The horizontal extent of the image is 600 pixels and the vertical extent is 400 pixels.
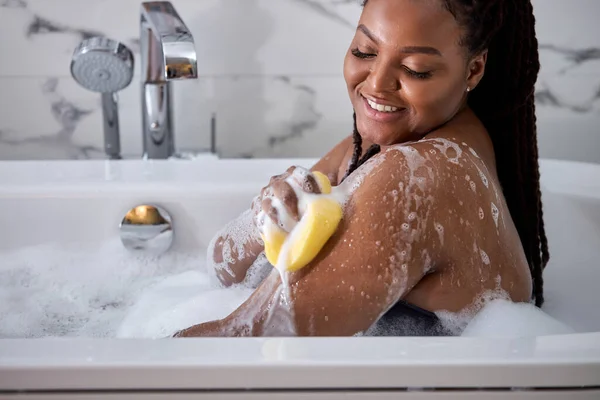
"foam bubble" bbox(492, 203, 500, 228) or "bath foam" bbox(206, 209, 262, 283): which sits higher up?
"foam bubble" bbox(492, 203, 500, 228)

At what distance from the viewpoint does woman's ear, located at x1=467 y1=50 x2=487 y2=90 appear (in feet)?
3.06

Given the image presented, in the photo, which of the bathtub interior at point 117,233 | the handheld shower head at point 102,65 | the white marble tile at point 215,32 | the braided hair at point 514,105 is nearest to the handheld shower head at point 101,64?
the handheld shower head at point 102,65

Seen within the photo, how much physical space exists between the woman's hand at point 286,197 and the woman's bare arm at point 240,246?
32 cm

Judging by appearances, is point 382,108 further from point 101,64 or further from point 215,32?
point 215,32

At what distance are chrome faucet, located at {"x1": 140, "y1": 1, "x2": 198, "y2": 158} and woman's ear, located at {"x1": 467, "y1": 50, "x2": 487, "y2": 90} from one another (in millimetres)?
573

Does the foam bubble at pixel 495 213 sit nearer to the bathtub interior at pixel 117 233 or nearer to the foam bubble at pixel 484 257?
the foam bubble at pixel 484 257

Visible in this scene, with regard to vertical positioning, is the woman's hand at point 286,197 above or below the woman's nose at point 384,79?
below

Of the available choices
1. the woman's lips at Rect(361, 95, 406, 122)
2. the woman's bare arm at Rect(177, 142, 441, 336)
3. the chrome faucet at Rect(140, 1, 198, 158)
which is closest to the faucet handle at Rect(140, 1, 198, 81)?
the chrome faucet at Rect(140, 1, 198, 158)

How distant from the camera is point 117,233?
4.73 feet

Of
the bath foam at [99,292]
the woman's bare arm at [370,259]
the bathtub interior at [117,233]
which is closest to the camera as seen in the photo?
the woman's bare arm at [370,259]

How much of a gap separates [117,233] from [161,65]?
1.22ft

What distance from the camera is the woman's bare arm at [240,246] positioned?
49.1 inches

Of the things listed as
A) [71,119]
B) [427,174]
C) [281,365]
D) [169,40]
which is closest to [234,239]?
[169,40]

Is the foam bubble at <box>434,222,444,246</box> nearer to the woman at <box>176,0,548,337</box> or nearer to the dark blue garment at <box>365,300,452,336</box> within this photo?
the woman at <box>176,0,548,337</box>
